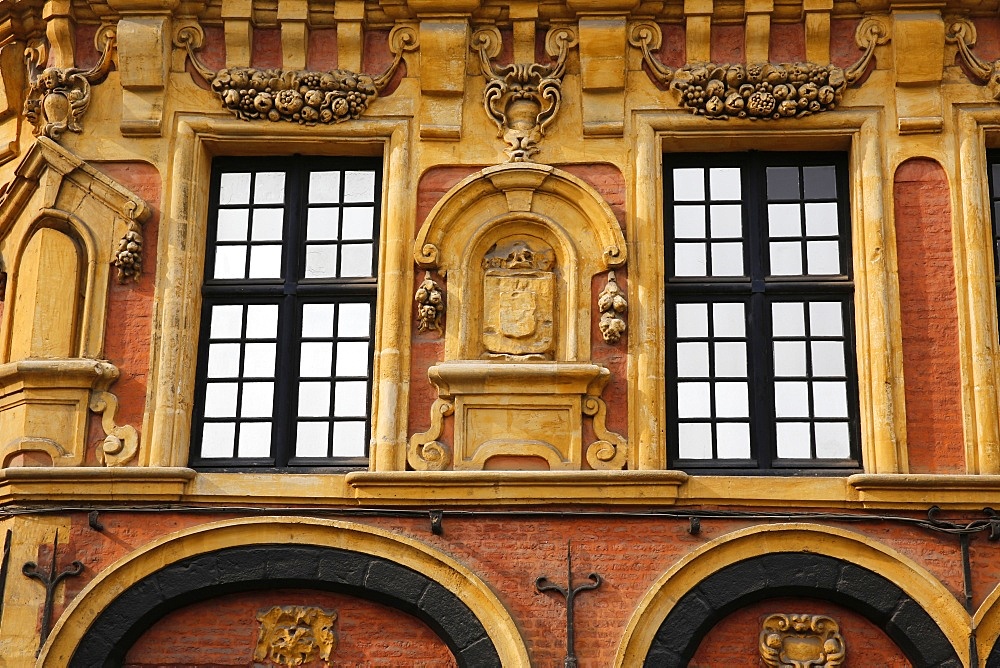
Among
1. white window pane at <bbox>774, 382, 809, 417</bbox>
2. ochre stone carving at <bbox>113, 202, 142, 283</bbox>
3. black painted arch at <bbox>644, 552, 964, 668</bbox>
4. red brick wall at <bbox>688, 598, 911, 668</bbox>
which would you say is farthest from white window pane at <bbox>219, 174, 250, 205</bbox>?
red brick wall at <bbox>688, 598, 911, 668</bbox>

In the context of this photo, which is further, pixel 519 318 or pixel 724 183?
pixel 724 183

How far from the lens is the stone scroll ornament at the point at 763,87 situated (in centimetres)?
1370

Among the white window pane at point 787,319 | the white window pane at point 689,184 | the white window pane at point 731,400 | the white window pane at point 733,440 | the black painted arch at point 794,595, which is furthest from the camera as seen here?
the white window pane at point 689,184

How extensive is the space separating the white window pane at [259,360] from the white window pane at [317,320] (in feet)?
1.13

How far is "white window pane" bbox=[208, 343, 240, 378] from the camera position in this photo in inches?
538

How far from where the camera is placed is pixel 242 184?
1420cm

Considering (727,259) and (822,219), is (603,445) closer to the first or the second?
(727,259)

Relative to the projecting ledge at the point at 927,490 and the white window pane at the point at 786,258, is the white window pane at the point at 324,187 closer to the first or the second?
the white window pane at the point at 786,258

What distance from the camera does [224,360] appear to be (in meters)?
13.7

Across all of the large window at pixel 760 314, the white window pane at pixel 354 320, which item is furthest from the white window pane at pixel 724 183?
the white window pane at pixel 354 320

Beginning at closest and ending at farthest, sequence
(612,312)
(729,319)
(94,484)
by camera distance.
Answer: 1. (94,484)
2. (612,312)
3. (729,319)

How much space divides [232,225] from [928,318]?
20.2 feet

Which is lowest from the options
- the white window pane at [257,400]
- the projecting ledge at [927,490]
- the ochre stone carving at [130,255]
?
the projecting ledge at [927,490]

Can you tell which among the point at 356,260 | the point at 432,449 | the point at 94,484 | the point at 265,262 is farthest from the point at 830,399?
the point at 94,484
